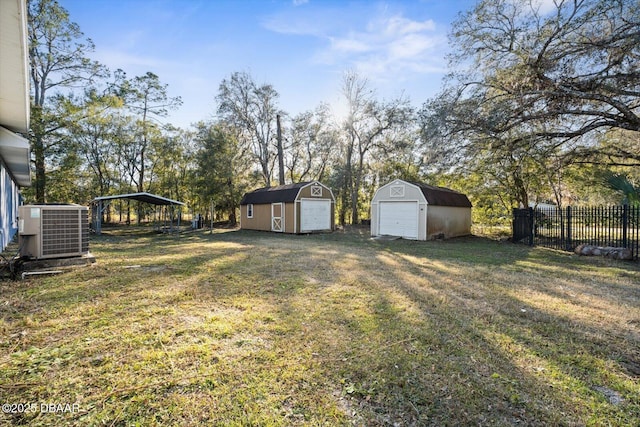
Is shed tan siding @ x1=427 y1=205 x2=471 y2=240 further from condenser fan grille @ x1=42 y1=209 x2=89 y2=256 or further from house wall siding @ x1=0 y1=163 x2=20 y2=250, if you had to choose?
house wall siding @ x1=0 y1=163 x2=20 y2=250

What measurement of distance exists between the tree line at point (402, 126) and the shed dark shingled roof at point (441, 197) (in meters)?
1.00

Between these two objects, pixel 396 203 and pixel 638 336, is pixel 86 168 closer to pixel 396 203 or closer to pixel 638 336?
pixel 396 203

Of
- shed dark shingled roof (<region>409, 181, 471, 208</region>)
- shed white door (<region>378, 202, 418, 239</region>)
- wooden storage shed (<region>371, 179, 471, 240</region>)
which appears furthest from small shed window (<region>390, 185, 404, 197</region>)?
shed dark shingled roof (<region>409, 181, 471, 208</region>)

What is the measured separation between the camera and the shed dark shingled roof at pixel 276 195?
50.8ft

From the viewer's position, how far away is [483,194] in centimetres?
1733

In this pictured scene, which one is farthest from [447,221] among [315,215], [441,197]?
[315,215]

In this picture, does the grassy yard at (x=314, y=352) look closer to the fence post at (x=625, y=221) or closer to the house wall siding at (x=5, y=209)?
the house wall siding at (x=5, y=209)

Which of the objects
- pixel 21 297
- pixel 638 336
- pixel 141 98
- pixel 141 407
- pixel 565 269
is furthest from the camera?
pixel 141 98

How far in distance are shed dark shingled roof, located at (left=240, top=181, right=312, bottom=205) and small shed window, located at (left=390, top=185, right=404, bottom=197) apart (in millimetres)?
4581

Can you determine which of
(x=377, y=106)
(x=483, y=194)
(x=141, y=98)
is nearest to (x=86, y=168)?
(x=141, y=98)

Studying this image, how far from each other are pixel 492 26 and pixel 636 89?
Answer: 4.63 m

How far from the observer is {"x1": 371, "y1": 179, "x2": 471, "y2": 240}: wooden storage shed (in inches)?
500

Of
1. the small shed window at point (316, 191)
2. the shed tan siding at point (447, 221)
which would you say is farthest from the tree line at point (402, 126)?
the small shed window at point (316, 191)

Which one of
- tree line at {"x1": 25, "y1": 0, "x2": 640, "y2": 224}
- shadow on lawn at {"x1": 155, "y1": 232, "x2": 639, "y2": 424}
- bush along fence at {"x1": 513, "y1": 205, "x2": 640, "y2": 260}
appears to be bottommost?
shadow on lawn at {"x1": 155, "y1": 232, "x2": 639, "y2": 424}
